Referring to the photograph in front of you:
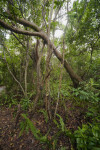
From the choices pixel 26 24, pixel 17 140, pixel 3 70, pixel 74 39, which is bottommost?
pixel 17 140

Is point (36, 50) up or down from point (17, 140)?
up

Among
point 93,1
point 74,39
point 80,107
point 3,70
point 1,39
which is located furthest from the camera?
point 3,70

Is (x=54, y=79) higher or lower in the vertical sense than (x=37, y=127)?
higher

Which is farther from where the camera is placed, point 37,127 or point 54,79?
point 54,79

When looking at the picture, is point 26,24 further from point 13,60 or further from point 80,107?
point 80,107

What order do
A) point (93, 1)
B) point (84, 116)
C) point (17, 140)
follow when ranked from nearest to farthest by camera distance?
point (17, 140), point (84, 116), point (93, 1)

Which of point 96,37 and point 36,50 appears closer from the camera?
point 96,37

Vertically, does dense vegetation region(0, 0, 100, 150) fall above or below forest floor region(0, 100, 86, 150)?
above

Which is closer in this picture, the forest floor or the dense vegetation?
the dense vegetation

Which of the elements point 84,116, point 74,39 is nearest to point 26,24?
point 74,39

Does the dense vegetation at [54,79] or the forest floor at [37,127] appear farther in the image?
the forest floor at [37,127]

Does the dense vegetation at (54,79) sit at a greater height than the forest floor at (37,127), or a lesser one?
greater

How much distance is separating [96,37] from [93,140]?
11.3 feet

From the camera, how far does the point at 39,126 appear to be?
7.02ft
